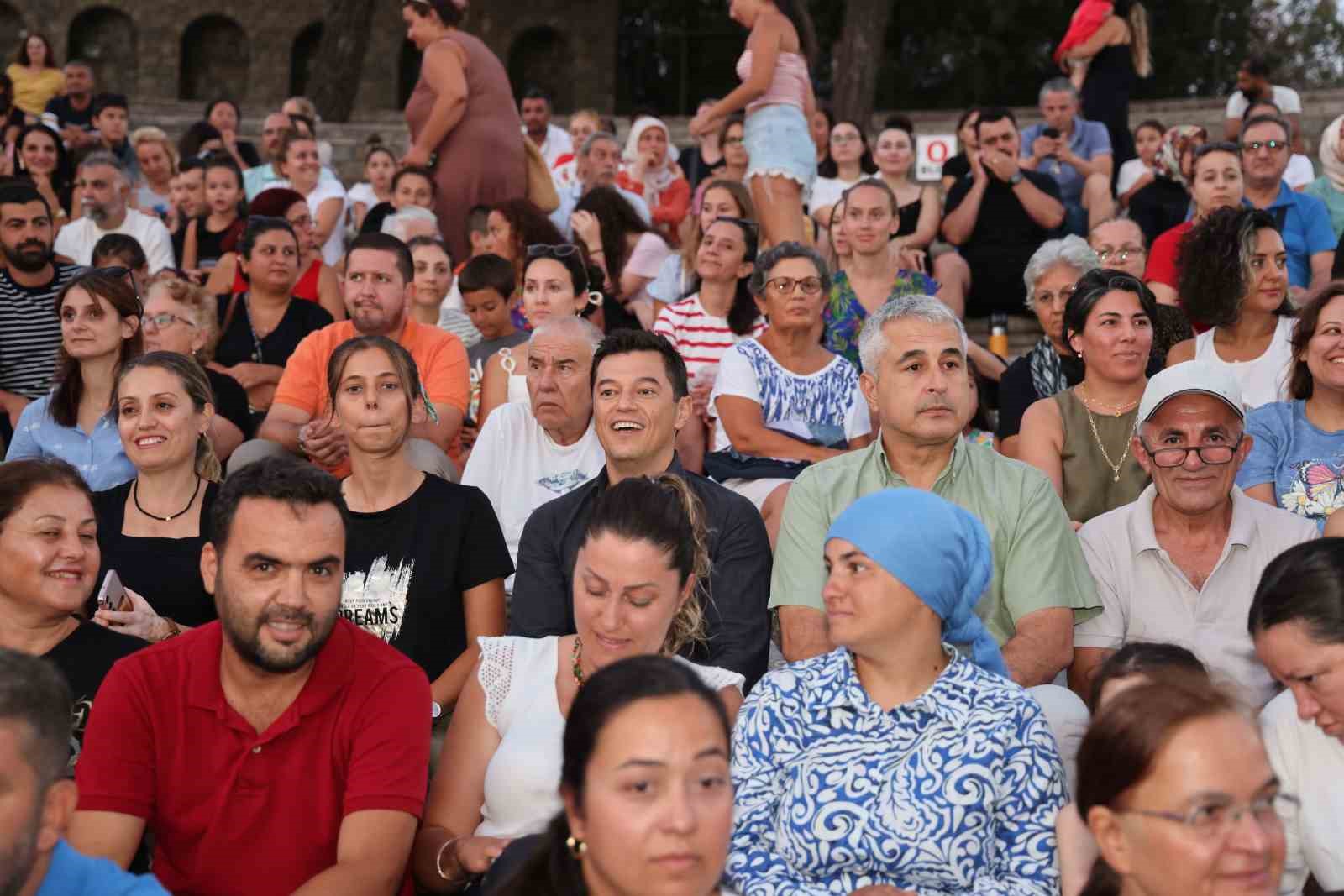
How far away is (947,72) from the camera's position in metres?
21.8

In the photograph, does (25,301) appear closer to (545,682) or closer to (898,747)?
(545,682)

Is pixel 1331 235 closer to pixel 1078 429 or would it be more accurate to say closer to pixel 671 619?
pixel 1078 429

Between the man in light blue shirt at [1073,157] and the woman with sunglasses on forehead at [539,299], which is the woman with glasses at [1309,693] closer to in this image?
the woman with sunglasses on forehead at [539,299]

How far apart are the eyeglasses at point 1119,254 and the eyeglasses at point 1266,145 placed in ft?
2.95

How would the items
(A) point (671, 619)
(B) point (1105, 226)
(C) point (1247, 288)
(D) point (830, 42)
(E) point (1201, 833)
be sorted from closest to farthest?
(E) point (1201, 833) → (A) point (671, 619) → (C) point (1247, 288) → (B) point (1105, 226) → (D) point (830, 42)

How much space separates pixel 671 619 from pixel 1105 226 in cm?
390

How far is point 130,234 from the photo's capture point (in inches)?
361

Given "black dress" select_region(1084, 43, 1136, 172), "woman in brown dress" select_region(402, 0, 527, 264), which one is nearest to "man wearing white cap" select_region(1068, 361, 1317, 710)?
"woman in brown dress" select_region(402, 0, 527, 264)

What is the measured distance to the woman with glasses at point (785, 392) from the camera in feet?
18.6

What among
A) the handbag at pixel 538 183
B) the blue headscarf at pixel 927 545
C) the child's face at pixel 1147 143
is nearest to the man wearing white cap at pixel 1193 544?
the blue headscarf at pixel 927 545

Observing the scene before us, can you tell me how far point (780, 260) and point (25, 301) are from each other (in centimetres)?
341

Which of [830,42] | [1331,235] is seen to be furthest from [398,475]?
[830,42]

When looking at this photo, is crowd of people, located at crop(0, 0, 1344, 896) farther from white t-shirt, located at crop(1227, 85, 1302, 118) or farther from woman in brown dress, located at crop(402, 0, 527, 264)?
white t-shirt, located at crop(1227, 85, 1302, 118)

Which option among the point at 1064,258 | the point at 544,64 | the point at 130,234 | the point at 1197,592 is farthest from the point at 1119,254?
the point at 544,64
